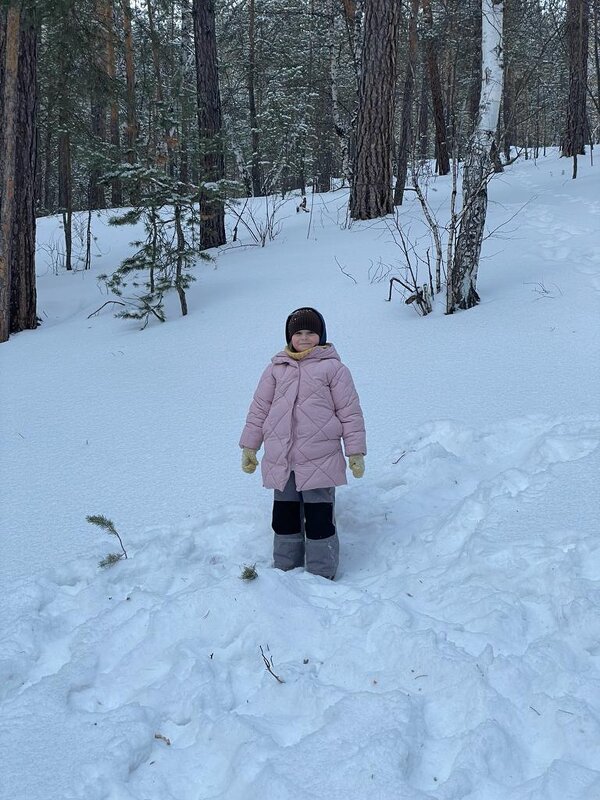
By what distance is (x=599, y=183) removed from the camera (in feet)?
34.6

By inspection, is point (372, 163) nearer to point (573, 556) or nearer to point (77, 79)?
point (77, 79)

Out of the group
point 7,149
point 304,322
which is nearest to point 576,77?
point 7,149

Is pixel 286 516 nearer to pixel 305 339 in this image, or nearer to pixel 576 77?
pixel 305 339

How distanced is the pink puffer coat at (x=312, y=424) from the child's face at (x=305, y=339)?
4cm

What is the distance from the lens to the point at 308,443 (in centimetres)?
312

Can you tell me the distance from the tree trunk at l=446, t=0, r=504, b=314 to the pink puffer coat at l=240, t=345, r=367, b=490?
322 centimetres

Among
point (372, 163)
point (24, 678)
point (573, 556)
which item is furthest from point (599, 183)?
point (24, 678)

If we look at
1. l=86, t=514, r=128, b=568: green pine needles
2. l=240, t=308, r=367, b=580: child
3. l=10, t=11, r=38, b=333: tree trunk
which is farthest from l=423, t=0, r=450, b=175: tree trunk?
l=86, t=514, r=128, b=568: green pine needles

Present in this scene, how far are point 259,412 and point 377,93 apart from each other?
280 inches

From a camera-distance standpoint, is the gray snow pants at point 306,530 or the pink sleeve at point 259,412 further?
the pink sleeve at point 259,412

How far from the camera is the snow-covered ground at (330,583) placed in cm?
194

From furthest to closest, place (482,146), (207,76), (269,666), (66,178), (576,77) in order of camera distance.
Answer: (576,77) → (66,178) → (207,76) → (482,146) → (269,666)

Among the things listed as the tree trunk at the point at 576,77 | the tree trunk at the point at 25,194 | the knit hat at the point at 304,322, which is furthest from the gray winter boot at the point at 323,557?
the tree trunk at the point at 576,77

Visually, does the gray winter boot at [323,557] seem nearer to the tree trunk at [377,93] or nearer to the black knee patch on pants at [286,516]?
the black knee patch on pants at [286,516]
